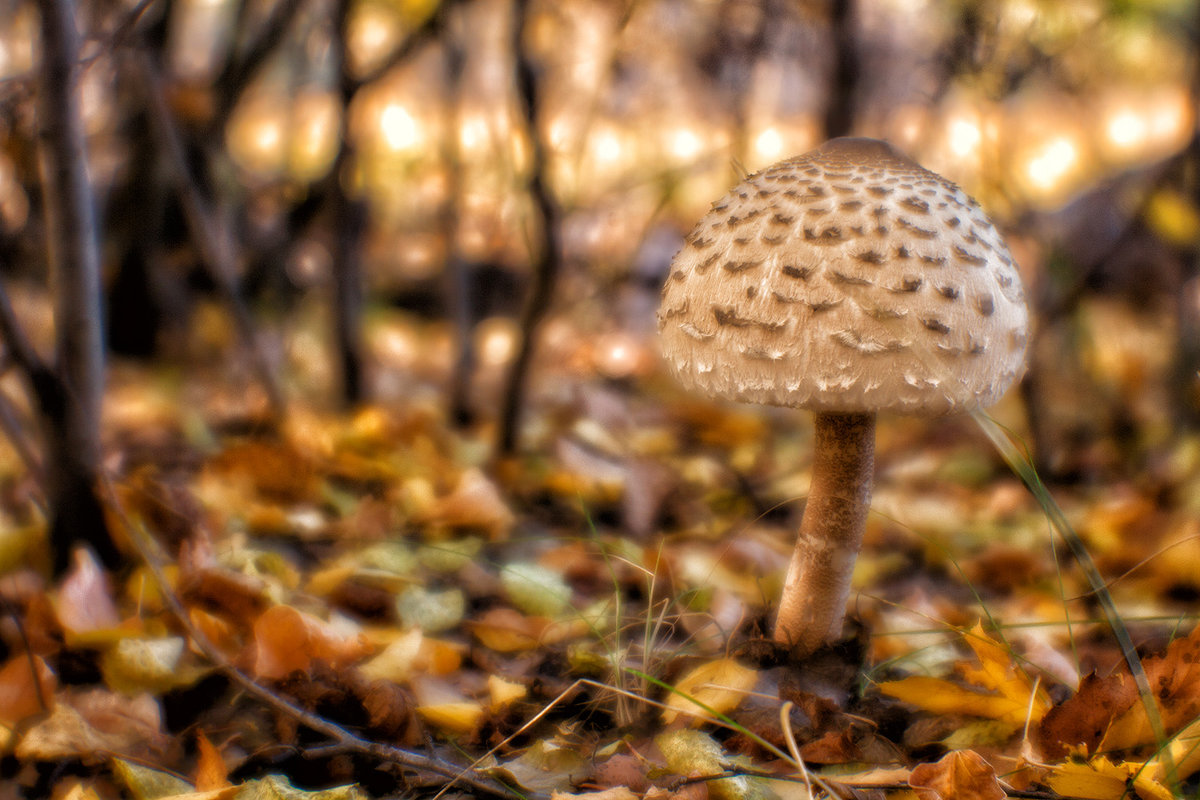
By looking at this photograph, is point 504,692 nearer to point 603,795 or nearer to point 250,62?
point 603,795

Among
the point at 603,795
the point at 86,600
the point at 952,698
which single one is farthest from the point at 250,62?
the point at 952,698

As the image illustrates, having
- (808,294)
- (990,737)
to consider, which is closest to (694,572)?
(990,737)

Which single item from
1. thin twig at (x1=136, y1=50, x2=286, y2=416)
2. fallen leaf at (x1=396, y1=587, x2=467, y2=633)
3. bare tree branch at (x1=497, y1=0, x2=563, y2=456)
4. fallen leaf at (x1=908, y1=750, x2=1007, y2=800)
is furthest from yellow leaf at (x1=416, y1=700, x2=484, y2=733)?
thin twig at (x1=136, y1=50, x2=286, y2=416)

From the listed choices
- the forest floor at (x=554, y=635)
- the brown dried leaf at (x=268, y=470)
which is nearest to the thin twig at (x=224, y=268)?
the forest floor at (x=554, y=635)

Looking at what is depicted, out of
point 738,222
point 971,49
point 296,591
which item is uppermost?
point 971,49

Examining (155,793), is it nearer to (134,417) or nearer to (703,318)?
(703,318)
